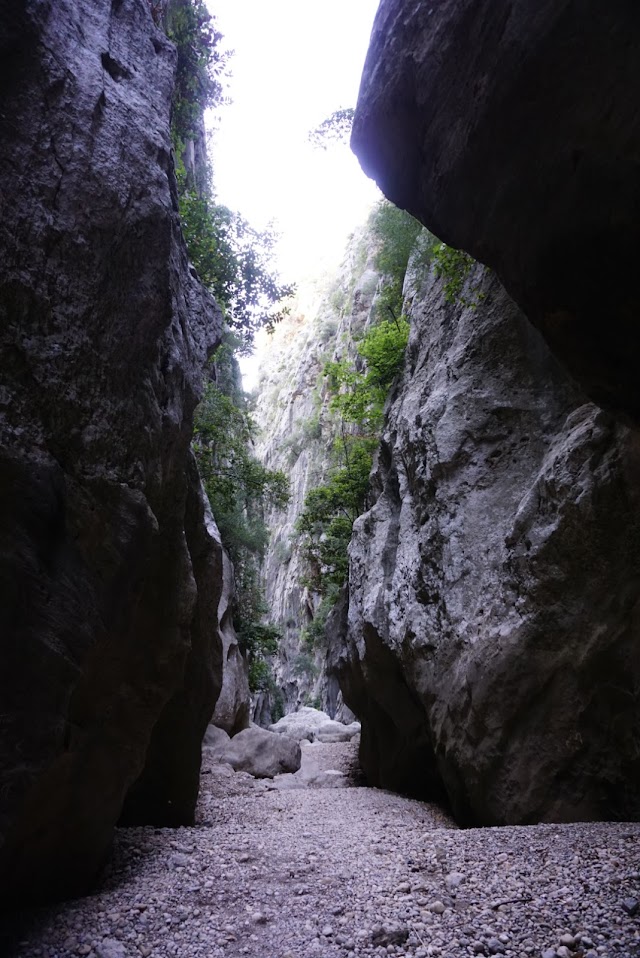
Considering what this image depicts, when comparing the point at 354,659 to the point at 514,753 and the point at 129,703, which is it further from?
the point at 129,703

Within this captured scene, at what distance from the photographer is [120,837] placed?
546 cm

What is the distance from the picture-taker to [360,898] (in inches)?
160

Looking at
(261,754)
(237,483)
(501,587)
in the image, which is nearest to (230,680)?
(261,754)

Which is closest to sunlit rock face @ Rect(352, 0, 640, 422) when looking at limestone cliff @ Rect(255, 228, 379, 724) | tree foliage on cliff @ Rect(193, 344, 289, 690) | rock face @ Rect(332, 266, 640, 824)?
rock face @ Rect(332, 266, 640, 824)

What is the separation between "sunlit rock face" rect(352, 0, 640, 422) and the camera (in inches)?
144

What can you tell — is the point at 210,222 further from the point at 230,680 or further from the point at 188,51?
the point at 230,680

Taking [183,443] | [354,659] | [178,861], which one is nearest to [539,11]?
[183,443]

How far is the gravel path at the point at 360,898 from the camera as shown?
11.0ft

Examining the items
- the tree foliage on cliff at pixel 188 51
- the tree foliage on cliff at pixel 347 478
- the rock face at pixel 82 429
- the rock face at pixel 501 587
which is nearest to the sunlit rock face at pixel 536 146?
the rock face at pixel 501 587

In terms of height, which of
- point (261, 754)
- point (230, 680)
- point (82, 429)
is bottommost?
point (261, 754)

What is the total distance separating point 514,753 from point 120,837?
412 centimetres

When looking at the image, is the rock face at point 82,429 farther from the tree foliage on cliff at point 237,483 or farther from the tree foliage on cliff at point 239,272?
the tree foliage on cliff at point 237,483

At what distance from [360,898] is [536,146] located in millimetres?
5326

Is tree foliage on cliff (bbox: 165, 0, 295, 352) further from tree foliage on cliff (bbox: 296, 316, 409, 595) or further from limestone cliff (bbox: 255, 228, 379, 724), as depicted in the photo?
limestone cliff (bbox: 255, 228, 379, 724)
